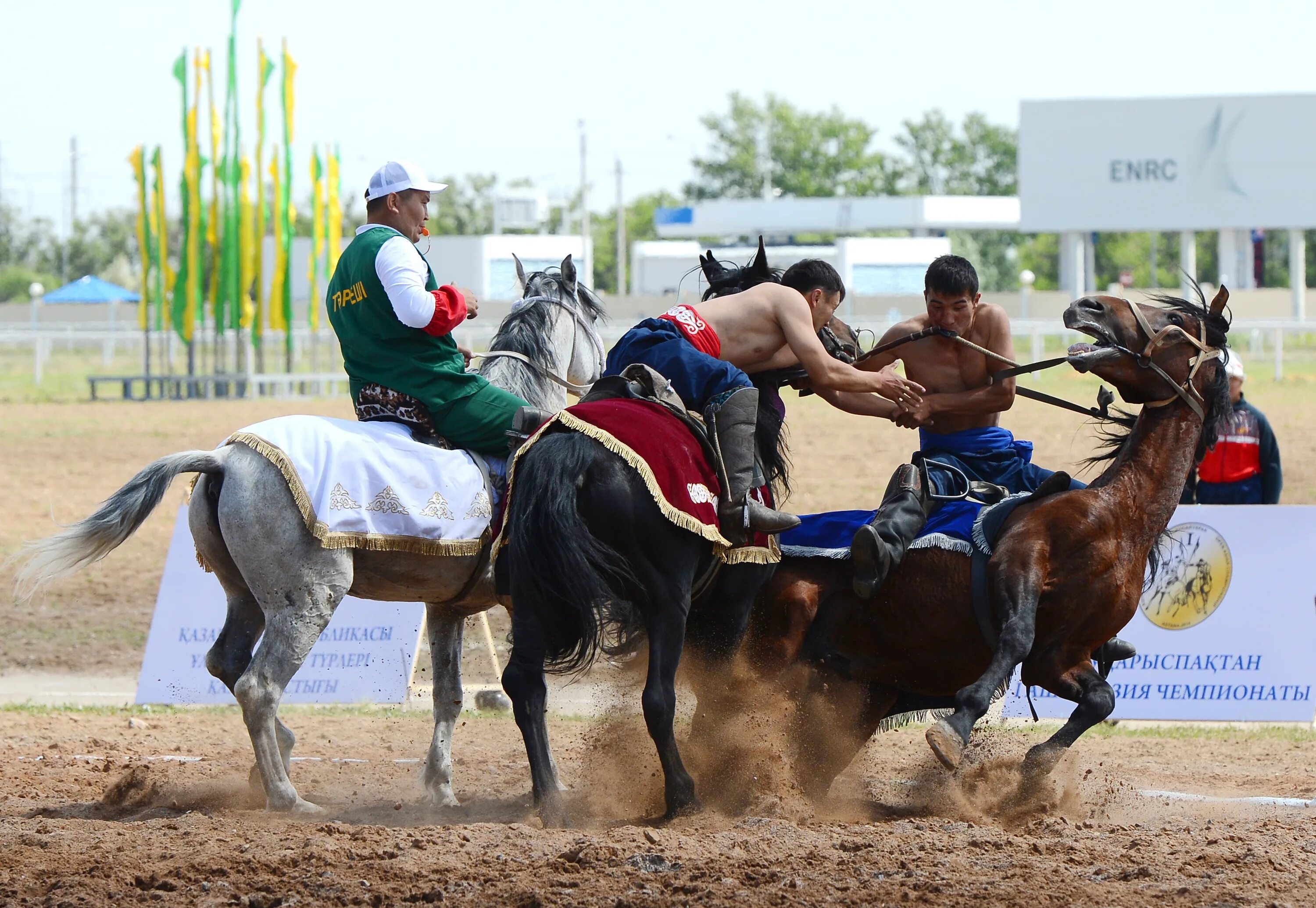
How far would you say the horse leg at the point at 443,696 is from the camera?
640cm

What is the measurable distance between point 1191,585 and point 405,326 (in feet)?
16.1

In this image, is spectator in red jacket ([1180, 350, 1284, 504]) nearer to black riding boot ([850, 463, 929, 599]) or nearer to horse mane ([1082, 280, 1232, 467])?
horse mane ([1082, 280, 1232, 467])

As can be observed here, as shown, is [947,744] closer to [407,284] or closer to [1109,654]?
[1109,654]

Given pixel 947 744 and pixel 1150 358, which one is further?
pixel 1150 358

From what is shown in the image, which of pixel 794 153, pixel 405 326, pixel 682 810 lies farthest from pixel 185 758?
pixel 794 153

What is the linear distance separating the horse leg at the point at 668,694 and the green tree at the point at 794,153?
80185 millimetres

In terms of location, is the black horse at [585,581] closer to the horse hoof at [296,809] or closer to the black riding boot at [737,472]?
the black riding boot at [737,472]

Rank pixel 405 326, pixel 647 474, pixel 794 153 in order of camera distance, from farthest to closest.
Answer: pixel 794 153 → pixel 405 326 → pixel 647 474

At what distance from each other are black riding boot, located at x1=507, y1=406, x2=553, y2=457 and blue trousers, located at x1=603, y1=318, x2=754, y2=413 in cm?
56

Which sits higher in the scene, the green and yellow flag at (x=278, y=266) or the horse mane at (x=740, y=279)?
the green and yellow flag at (x=278, y=266)

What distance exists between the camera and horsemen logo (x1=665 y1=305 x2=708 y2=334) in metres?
5.77

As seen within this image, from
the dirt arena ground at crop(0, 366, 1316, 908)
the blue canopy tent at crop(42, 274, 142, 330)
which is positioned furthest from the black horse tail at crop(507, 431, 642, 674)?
the blue canopy tent at crop(42, 274, 142, 330)

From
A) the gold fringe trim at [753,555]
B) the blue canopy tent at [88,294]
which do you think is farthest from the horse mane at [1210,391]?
the blue canopy tent at [88,294]

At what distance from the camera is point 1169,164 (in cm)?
5000
